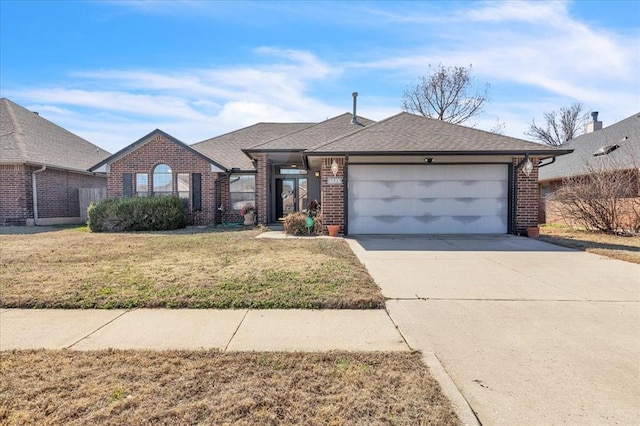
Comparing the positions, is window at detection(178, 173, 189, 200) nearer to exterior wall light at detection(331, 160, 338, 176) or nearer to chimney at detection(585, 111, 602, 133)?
exterior wall light at detection(331, 160, 338, 176)

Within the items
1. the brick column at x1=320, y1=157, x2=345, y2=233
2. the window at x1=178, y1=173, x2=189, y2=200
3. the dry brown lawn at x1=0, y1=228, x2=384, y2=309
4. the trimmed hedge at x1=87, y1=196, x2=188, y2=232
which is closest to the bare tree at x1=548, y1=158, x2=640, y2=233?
the brick column at x1=320, y1=157, x2=345, y2=233

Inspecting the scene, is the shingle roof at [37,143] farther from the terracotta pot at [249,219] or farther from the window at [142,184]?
the terracotta pot at [249,219]

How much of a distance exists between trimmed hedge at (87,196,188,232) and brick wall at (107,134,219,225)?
5.84 ft

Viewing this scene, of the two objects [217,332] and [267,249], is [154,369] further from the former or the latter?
[267,249]

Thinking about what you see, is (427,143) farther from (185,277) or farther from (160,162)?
(160,162)

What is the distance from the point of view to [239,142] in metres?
17.6


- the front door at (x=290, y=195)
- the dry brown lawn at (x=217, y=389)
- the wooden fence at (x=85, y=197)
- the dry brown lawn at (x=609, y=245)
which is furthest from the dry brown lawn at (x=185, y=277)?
the wooden fence at (x=85, y=197)

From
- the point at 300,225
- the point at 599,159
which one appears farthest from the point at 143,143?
the point at 599,159

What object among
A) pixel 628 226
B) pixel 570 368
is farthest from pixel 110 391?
pixel 628 226

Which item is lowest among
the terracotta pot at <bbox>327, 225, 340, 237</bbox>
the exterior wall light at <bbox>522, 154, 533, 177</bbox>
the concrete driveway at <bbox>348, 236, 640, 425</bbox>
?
the concrete driveway at <bbox>348, 236, 640, 425</bbox>

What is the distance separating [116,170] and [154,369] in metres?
14.2

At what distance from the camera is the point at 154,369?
271cm

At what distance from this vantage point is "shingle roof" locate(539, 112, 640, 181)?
1392 centimetres

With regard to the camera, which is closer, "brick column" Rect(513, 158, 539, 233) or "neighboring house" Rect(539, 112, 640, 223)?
"brick column" Rect(513, 158, 539, 233)
